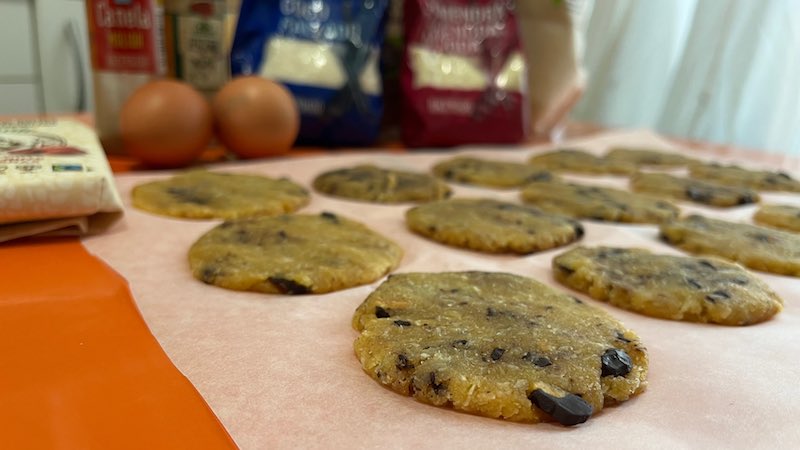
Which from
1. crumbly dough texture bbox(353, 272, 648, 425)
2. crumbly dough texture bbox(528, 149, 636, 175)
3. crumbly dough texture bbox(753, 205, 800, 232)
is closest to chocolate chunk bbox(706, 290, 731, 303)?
crumbly dough texture bbox(353, 272, 648, 425)

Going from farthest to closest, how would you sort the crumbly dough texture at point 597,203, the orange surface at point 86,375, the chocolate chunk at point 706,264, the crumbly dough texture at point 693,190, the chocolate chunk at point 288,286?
the crumbly dough texture at point 693,190, the crumbly dough texture at point 597,203, the chocolate chunk at point 706,264, the chocolate chunk at point 288,286, the orange surface at point 86,375

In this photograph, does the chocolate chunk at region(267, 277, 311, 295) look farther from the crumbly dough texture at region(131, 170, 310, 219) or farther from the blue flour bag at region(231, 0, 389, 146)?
the blue flour bag at region(231, 0, 389, 146)

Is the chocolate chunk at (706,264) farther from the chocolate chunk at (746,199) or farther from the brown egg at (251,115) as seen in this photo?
the brown egg at (251,115)

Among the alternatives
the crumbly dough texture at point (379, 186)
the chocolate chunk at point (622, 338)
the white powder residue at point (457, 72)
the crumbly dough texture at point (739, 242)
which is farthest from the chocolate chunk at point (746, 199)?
the chocolate chunk at point (622, 338)

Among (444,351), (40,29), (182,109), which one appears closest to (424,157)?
(182,109)

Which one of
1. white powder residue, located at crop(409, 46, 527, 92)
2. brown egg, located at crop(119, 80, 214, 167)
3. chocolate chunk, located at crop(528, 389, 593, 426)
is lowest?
chocolate chunk, located at crop(528, 389, 593, 426)

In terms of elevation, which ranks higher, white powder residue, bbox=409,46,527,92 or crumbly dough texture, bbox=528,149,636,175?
white powder residue, bbox=409,46,527,92

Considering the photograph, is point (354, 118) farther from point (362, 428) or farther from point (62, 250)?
point (362, 428)
